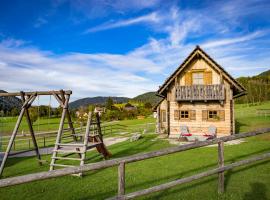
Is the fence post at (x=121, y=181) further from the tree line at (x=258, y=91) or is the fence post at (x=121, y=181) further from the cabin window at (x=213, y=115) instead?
the tree line at (x=258, y=91)

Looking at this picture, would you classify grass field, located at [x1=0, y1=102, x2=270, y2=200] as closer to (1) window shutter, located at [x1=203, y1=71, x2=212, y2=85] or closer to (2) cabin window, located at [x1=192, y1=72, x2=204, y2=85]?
(1) window shutter, located at [x1=203, y1=71, x2=212, y2=85]

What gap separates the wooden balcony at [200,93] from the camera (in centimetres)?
1881

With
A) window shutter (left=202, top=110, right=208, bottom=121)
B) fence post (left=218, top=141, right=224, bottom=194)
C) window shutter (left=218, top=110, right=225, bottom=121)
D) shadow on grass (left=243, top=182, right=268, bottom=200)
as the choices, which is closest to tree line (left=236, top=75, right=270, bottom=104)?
window shutter (left=218, top=110, right=225, bottom=121)

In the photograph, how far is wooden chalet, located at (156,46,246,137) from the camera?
1911 cm

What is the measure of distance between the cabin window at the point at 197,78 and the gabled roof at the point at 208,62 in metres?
1.13

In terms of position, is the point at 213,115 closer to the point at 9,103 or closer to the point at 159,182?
the point at 159,182

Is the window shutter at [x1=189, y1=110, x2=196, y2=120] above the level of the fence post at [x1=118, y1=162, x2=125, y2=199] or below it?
above

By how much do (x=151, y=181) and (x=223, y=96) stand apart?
42.7ft

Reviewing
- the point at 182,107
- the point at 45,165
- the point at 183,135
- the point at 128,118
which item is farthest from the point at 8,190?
the point at 128,118

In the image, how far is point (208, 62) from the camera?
19.5 meters

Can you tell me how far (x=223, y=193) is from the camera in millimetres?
5977

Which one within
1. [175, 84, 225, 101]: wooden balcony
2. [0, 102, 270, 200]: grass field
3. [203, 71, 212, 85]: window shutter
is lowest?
[0, 102, 270, 200]: grass field

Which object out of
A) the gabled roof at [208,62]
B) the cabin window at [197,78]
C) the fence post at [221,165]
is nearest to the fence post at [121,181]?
the fence post at [221,165]

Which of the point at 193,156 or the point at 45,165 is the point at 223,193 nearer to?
the point at 193,156
